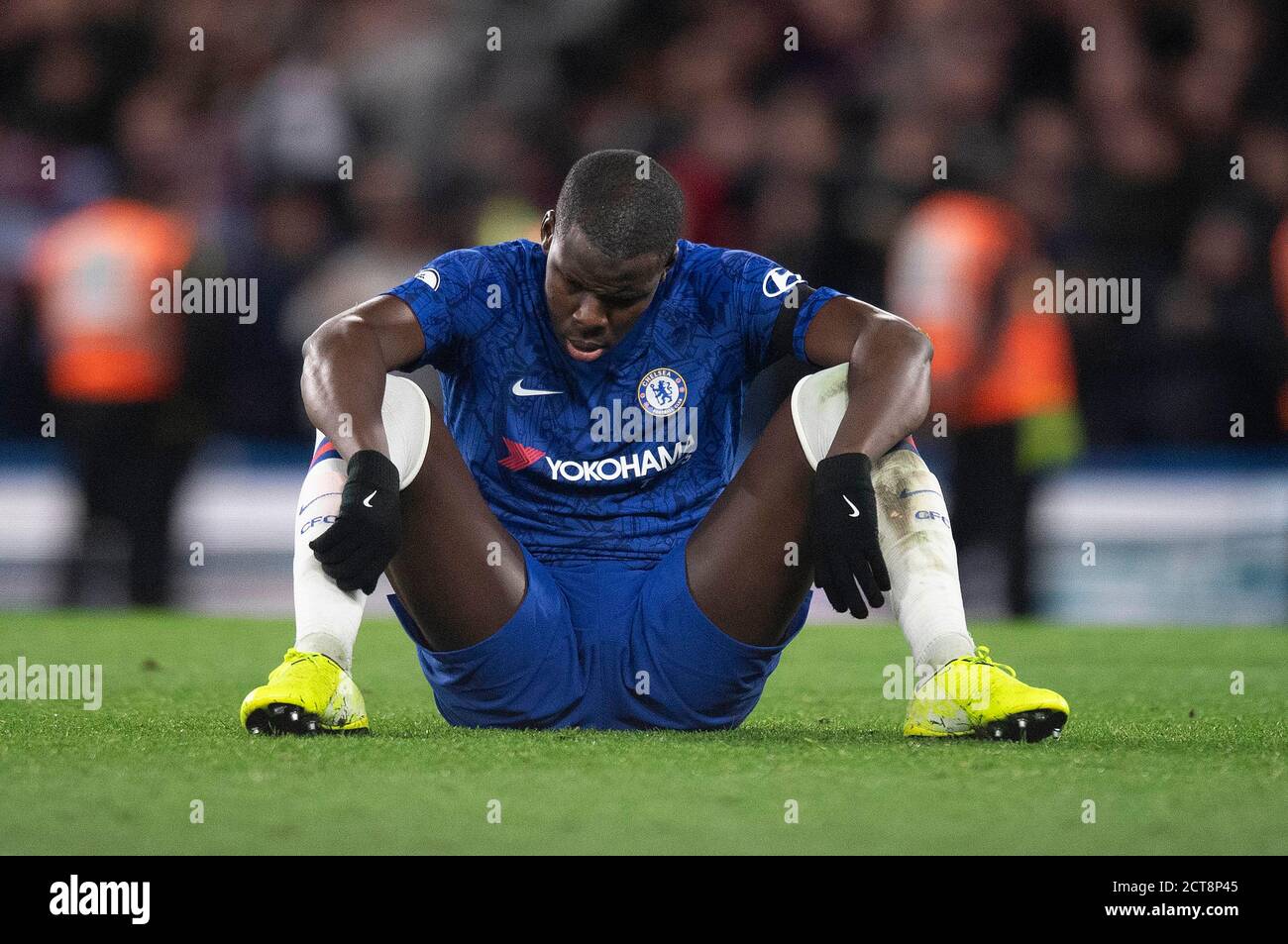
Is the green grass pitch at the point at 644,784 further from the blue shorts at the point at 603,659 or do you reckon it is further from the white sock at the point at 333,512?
the white sock at the point at 333,512

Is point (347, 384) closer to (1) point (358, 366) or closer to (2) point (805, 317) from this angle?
(1) point (358, 366)

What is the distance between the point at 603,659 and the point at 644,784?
54 cm

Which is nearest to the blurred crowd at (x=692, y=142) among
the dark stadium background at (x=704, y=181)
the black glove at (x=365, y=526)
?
the dark stadium background at (x=704, y=181)

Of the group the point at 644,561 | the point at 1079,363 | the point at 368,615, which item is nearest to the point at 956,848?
the point at 644,561

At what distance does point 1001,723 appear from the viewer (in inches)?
120

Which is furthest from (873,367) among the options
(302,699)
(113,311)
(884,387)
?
(113,311)

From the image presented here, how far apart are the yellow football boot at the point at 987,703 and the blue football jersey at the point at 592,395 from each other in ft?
1.82

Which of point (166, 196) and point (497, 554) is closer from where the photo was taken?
point (497, 554)

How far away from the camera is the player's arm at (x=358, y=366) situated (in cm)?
292

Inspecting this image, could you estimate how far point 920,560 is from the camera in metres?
3.05

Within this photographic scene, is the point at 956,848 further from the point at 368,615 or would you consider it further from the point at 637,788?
the point at 368,615

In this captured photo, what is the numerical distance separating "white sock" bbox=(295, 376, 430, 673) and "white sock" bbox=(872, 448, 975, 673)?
80 cm

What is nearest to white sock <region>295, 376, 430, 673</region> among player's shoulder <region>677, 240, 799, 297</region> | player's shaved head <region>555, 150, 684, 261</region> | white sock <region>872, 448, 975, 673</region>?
player's shaved head <region>555, 150, 684, 261</region>

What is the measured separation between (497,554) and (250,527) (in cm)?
504
